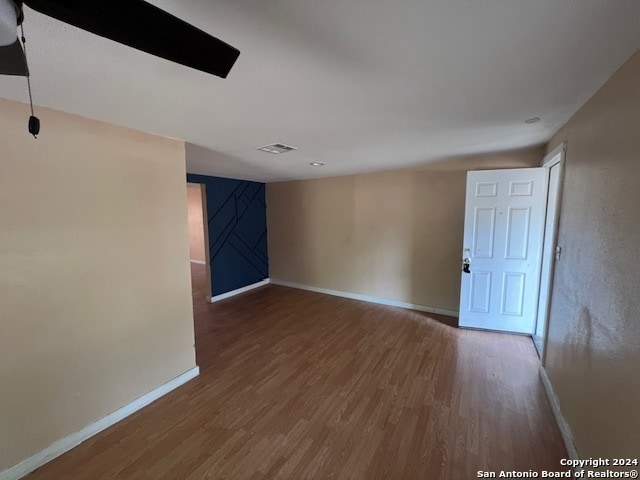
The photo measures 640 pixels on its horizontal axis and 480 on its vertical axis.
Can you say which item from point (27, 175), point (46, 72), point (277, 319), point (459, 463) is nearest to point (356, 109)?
point (46, 72)

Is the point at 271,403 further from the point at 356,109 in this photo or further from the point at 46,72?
the point at 46,72

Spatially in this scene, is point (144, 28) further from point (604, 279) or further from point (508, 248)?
point (508, 248)

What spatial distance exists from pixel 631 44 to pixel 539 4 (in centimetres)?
63

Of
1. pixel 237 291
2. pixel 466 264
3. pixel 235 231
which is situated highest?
pixel 235 231

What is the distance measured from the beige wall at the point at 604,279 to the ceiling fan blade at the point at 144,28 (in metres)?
1.77

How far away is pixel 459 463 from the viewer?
1600mm

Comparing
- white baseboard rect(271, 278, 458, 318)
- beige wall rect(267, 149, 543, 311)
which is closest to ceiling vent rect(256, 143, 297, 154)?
beige wall rect(267, 149, 543, 311)

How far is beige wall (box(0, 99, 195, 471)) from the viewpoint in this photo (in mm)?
1508

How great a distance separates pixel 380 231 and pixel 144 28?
154 inches

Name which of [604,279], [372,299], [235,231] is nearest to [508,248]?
[604,279]

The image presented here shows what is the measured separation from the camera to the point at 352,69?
124 centimetres

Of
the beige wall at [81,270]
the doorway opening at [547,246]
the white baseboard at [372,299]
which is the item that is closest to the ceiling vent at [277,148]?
the beige wall at [81,270]

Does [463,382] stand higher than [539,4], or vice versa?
[539,4]

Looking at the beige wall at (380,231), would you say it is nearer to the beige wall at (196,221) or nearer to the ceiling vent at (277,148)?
the ceiling vent at (277,148)
